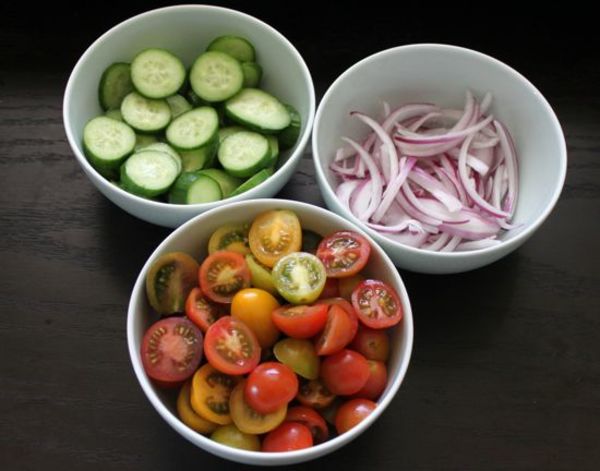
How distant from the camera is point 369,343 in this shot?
117 centimetres

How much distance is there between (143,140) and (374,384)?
0.62 m

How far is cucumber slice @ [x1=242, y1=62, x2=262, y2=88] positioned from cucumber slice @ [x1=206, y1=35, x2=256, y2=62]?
0.07 ft

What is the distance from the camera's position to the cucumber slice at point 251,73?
4.75 feet

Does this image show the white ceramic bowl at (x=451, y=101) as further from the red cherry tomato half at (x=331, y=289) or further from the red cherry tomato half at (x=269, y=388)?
the red cherry tomato half at (x=269, y=388)

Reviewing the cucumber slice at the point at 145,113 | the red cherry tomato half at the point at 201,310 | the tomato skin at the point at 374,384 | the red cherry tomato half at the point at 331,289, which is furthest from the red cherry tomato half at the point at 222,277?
the cucumber slice at the point at 145,113

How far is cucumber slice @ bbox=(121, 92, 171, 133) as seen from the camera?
139 centimetres

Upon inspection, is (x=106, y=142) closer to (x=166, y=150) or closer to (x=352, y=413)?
(x=166, y=150)

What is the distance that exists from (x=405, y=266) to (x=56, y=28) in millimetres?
923

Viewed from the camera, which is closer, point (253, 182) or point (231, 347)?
point (231, 347)

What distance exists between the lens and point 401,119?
146 centimetres

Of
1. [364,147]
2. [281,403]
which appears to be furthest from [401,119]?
[281,403]

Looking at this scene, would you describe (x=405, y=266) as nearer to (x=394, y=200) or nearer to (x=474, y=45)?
(x=394, y=200)

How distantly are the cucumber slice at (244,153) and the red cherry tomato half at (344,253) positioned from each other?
22 centimetres

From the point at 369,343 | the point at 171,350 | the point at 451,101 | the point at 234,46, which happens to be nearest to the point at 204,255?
the point at 171,350
